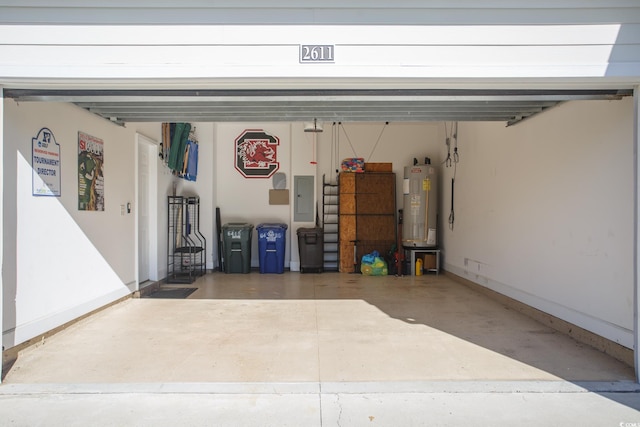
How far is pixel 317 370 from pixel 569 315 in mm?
3009

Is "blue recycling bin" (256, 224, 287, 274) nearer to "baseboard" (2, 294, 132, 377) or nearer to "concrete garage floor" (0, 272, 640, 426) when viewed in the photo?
"concrete garage floor" (0, 272, 640, 426)

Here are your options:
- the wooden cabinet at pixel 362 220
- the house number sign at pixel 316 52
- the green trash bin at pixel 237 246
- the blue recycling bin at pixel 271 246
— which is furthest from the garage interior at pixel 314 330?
the wooden cabinet at pixel 362 220

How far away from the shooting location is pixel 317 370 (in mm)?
3682

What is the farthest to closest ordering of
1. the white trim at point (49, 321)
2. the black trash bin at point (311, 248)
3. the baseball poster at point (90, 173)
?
the black trash bin at point (311, 248) < the baseball poster at point (90, 173) < the white trim at point (49, 321)

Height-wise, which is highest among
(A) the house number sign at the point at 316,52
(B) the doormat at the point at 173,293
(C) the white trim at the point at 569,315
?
(A) the house number sign at the point at 316,52

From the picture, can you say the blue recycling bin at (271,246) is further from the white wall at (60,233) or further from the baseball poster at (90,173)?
the baseball poster at (90,173)

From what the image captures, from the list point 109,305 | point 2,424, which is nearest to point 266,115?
point 109,305

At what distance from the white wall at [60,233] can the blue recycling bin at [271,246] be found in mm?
3122

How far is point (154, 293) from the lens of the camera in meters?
7.01

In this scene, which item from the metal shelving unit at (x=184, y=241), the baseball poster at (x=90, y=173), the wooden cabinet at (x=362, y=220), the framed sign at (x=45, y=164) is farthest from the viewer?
the wooden cabinet at (x=362, y=220)

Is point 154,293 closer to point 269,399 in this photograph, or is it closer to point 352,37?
point 269,399

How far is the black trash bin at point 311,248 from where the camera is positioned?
357 inches

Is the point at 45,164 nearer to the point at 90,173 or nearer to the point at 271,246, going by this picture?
the point at 90,173

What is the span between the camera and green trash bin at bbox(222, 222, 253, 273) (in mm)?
8906
